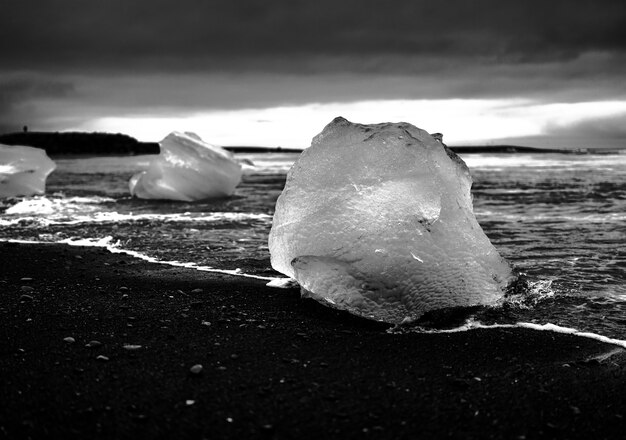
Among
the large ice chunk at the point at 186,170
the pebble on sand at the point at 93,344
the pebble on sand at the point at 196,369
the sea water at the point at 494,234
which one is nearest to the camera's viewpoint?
the pebble on sand at the point at 196,369

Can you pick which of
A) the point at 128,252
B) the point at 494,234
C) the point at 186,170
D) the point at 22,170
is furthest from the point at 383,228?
the point at 22,170

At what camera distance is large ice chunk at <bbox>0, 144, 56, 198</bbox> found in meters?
14.4

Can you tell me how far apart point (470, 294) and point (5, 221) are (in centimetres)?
848

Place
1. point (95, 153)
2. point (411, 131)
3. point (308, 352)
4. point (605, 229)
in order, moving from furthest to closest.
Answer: point (95, 153)
point (605, 229)
point (411, 131)
point (308, 352)

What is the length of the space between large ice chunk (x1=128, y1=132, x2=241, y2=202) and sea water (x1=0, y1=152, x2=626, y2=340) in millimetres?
514

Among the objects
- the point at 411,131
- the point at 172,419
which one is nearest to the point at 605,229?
the point at 411,131

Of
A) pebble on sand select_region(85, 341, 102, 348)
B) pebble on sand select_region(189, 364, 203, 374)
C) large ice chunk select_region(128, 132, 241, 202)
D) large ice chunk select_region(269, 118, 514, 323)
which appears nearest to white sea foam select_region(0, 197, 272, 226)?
large ice chunk select_region(128, 132, 241, 202)

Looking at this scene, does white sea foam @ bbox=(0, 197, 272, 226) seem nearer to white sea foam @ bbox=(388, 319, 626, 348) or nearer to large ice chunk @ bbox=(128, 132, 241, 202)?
large ice chunk @ bbox=(128, 132, 241, 202)

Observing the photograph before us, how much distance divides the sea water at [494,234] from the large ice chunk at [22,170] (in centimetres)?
57

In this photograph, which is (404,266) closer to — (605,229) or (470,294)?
(470,294)

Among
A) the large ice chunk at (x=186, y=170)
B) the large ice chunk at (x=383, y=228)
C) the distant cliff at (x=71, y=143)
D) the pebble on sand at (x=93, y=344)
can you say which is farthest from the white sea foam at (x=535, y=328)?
the distant cliff at (x=71, y=143)

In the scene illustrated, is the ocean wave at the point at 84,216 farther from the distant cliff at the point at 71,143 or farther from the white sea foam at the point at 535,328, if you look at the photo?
the distant cliff at the point at 71,143

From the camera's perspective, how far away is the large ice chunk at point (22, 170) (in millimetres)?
14445

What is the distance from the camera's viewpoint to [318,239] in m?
4.93
